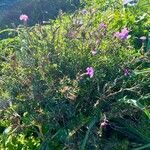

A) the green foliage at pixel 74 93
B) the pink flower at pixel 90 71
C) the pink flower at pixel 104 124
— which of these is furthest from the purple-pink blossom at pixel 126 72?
the pink flower at pixel 104 124

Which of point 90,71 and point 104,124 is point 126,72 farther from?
point 104,124

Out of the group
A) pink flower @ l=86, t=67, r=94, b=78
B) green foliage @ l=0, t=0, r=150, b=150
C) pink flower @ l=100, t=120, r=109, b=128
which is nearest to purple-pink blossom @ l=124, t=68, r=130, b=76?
green foliage @ l=0, t=0, r=150, b=150

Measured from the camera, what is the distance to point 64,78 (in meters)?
2.91

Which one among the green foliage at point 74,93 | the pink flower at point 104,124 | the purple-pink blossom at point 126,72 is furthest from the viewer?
the purple-pink blossom at point 126,72

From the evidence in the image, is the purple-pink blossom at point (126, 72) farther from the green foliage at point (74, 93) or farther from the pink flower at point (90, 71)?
the pink flower at point (90, 71)

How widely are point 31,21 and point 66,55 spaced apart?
11.9 feet

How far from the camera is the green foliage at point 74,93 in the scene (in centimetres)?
282

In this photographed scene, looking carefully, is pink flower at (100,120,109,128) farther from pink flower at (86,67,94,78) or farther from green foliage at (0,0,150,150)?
→ pink flower at (86,67,94,78)

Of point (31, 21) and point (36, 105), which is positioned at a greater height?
point (36, 105)

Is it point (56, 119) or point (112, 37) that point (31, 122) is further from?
point (112, 37)

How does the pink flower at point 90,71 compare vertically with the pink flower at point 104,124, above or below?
above

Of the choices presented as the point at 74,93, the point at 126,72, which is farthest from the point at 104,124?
the point at 126,72

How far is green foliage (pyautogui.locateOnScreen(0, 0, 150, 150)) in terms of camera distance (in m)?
2.82

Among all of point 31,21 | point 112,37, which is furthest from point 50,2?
point 112,37
